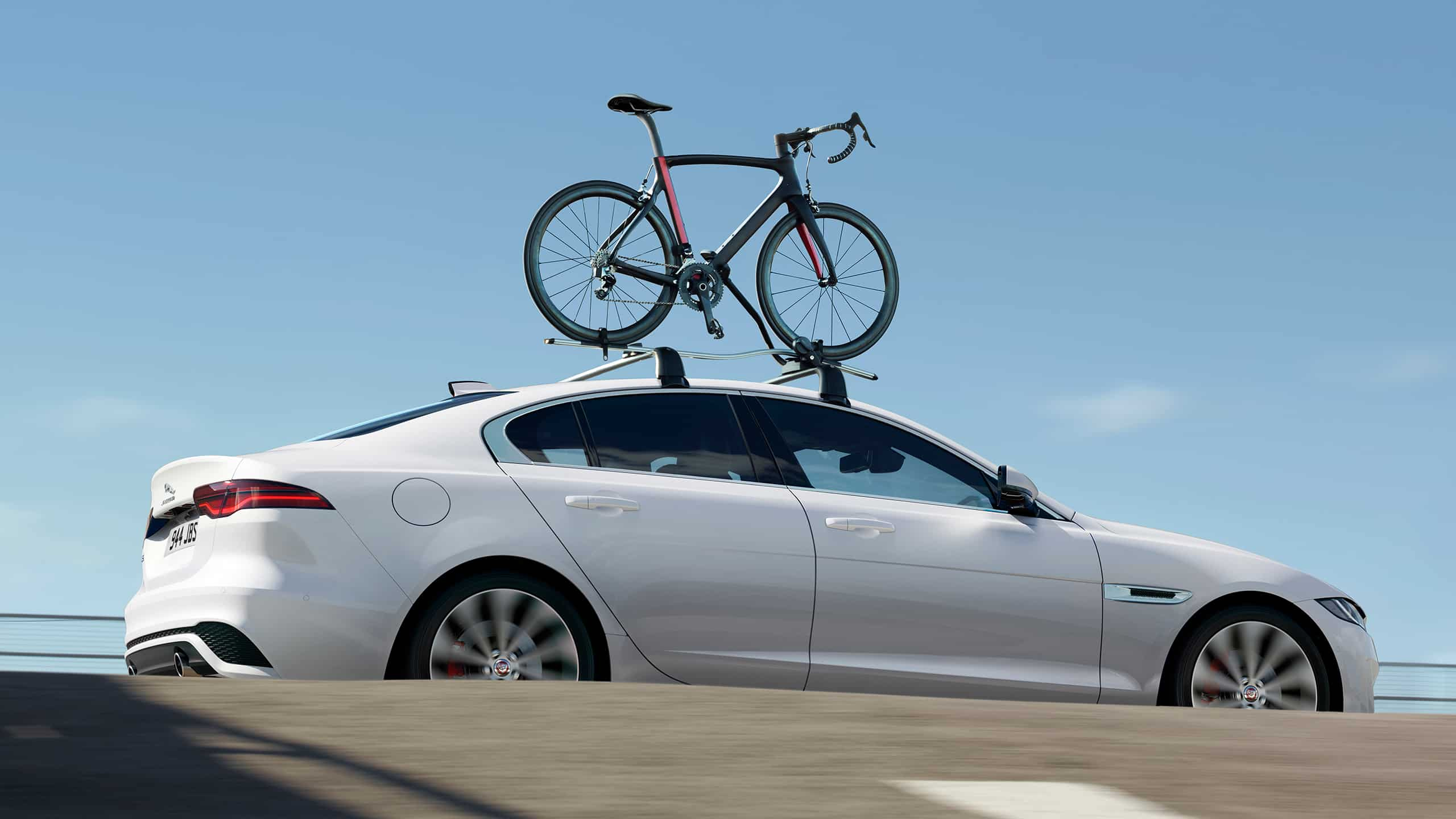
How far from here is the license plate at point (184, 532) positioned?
5652 mm

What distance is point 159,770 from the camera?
346cm

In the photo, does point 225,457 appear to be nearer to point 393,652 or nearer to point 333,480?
point 333,480

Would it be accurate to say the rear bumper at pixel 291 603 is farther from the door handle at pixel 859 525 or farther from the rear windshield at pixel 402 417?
the door handle at pixel 859 525

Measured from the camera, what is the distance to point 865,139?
9.15 metres

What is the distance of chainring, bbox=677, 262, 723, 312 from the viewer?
816 cm

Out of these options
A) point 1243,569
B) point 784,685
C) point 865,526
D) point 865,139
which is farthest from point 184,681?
point 865,139

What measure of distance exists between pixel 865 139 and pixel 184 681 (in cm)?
568

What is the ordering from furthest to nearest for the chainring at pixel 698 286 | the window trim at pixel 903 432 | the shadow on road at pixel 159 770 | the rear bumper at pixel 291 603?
the chainring at pixel 698 286 → the window trim at pixel 903 432 → the rear bumper at pixel 291 603 → the shadow on road at pixel 159 770

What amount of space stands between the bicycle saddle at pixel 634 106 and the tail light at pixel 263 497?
3769 millimetres

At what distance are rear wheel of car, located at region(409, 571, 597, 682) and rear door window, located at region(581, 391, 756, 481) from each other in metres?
0.67

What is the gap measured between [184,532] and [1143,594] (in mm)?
3982

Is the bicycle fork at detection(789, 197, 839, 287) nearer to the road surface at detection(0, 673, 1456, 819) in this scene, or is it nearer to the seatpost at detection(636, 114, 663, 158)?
the seatpost at detection(636, 114, 663, 158)

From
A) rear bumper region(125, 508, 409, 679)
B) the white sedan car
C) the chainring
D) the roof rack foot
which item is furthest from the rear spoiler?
the chainring

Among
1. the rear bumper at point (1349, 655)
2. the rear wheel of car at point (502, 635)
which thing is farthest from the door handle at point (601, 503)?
the rear bumper at point (1349, 655)
